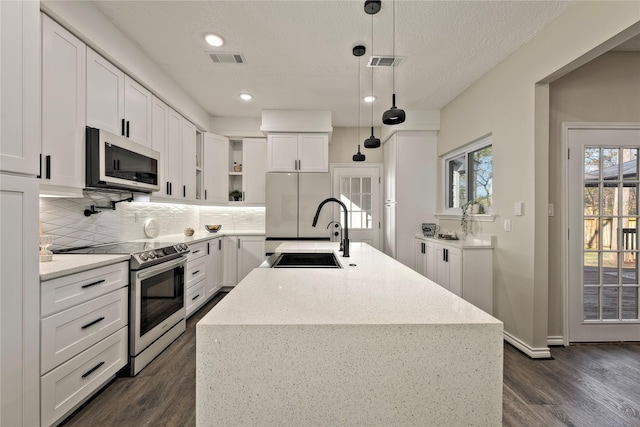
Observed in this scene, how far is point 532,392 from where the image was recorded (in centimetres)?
193

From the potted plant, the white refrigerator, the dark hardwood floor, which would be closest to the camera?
the dark hardwood floor

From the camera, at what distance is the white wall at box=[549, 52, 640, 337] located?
8.26ft

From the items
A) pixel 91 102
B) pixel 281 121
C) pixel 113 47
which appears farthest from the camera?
pixel 281 121

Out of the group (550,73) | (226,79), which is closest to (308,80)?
(226,79)

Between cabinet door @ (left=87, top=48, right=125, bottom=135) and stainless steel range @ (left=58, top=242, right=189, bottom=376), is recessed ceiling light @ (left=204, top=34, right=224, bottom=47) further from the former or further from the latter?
stainless steel range @ (left=58, top=242, right=189, bottom=376)

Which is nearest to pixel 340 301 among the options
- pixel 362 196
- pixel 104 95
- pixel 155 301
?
pixel 155 301

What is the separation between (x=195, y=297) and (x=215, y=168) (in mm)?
1967

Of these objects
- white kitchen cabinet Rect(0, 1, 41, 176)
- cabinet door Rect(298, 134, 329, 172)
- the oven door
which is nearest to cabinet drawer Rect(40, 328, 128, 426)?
the oven door

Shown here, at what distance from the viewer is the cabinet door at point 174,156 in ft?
10.5

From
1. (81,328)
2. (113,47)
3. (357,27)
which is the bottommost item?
(81,328)

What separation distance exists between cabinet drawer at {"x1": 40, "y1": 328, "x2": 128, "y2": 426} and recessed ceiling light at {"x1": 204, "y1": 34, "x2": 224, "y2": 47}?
8.04 feet

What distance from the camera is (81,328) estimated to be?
5.54 ft

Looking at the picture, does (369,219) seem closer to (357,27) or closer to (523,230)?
(523,230)

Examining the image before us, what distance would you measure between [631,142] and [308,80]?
3159mm
